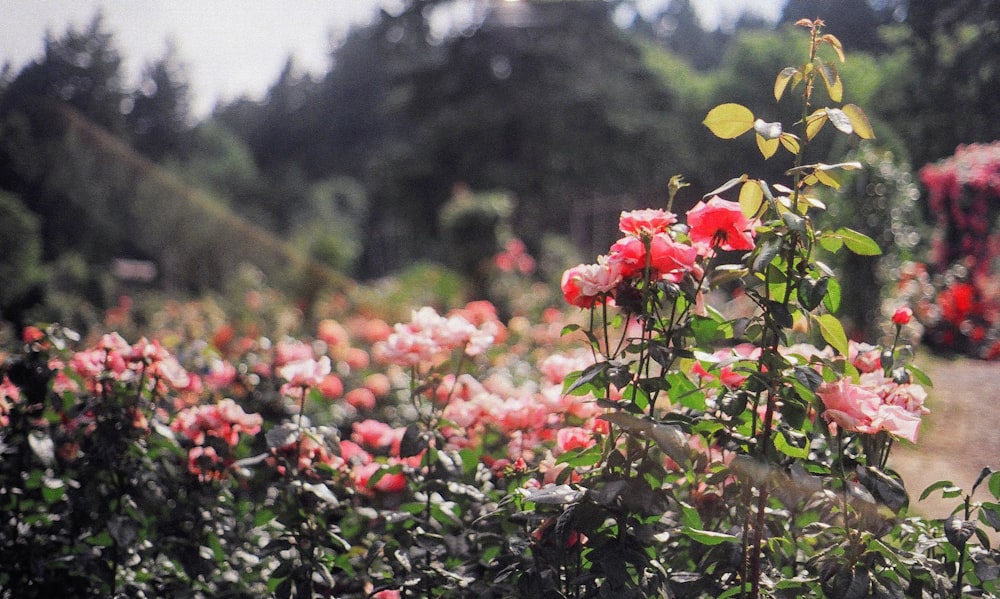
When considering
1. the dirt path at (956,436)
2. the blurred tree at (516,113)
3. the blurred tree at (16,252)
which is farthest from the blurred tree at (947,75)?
the blurred tree at (516,113)

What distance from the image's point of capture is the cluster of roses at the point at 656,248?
1067 mm

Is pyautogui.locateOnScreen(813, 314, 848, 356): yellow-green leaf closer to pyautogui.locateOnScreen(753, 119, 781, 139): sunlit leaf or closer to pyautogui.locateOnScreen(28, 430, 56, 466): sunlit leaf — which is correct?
pyautogui.locateOnScreen(753, 119, 781, 139): sunlit leaf

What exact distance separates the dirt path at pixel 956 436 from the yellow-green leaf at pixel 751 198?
94 cm

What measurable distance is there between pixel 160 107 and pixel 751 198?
3.29 meters

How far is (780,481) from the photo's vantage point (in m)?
1.07

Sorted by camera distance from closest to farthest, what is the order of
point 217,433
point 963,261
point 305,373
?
point 305,373 < point 217,433 < point 963,261

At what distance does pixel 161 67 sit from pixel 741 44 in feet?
8.17

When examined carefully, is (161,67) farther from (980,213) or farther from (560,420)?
(980,213)

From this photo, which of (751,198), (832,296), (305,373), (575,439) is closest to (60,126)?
(305,373)

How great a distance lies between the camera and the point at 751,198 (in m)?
1.09

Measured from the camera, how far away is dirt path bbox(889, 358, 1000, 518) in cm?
177

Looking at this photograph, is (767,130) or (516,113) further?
(516,113)

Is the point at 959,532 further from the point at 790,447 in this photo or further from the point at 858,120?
the point at 858,120

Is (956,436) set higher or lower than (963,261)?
lower
